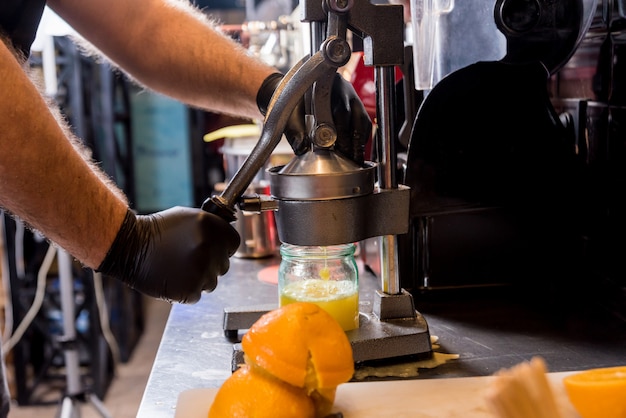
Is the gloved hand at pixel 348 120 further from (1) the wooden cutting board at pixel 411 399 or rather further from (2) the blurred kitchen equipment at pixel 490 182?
(1) the wooden cutting board at pixel 411 399

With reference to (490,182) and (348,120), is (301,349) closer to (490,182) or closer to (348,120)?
(348,120)

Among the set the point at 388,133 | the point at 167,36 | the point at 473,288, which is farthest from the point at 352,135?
the point at 167,36

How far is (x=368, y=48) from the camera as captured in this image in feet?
3.38

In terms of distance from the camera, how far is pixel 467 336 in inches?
45.2

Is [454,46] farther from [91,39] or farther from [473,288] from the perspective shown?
[91,39]

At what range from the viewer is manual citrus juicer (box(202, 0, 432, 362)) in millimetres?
971

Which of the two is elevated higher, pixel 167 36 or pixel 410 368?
pixel 167 36

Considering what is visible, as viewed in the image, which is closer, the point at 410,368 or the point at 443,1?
the point at 410,368

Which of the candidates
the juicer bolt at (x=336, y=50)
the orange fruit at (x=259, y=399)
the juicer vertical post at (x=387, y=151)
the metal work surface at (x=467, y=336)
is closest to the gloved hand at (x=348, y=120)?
the juicer vertical post at (x=387, y=151)

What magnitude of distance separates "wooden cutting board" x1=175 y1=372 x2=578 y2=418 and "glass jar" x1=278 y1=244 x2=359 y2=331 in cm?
15

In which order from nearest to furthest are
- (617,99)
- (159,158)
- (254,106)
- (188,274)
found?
(188,274)
(617,99)
(254,106)
(159,158)

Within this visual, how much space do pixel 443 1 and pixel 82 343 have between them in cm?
290

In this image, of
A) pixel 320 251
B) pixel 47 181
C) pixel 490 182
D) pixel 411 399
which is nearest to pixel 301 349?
pixel 411 399

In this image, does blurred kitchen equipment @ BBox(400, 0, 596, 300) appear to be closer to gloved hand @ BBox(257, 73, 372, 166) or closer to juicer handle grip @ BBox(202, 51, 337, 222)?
gloved hand @ BBox(257, 73, 372, 166)
